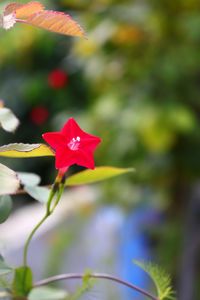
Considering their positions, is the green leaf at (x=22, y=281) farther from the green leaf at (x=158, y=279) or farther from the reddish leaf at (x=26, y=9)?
the reddish leaf at (x=26, y=9)

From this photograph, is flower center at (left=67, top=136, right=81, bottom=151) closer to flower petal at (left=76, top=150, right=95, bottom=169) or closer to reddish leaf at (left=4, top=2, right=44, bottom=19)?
flower petal at (left=76, top=150, right=95, bottom=169)

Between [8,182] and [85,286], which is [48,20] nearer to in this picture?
[8,182]

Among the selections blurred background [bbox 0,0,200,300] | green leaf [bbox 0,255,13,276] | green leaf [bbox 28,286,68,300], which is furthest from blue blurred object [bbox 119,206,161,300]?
green leaf [bbox 0,255,13,276]

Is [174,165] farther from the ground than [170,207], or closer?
farther from the ground

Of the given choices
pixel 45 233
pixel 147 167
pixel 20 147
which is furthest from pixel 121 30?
pixel 20 147

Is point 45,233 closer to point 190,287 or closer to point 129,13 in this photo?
point 190,287

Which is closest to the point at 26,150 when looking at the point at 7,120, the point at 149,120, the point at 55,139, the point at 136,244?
the point at 55,139
